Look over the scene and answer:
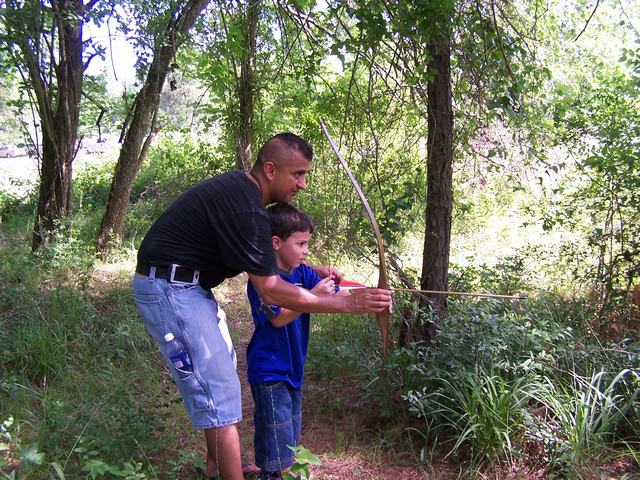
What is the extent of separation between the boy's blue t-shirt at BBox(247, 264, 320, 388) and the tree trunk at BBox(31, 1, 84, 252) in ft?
15.2

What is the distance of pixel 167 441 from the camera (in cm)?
315

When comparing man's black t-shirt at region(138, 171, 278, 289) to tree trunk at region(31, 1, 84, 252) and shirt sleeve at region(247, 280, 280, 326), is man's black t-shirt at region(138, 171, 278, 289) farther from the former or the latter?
tree trunk at region(31, 1, 84, 252)

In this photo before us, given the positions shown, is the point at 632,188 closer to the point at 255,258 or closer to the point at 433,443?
the point at 433,443

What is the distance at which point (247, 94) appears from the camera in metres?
6.92

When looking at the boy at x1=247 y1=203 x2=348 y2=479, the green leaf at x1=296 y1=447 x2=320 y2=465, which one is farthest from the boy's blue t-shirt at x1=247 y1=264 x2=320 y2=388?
the green leaf at x1=296 y1=447 x2=320 y2=465

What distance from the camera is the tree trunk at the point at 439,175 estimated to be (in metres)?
3.92

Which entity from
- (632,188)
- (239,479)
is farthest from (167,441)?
(632,188)

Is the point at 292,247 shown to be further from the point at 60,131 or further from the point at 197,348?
the point at 60,131

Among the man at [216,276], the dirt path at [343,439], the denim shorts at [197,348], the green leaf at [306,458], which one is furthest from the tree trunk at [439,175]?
the green leaf at [306,458]

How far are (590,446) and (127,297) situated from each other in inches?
173

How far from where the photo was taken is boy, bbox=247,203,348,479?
8.61 feet

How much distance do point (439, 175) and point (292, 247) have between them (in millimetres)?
1634

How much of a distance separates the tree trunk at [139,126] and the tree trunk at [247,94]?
0.80 m

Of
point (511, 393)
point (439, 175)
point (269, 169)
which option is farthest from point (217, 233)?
point (439, 175)
